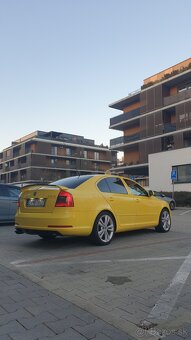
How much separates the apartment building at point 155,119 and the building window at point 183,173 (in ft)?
8.73

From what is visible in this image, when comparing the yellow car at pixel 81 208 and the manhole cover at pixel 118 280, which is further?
the yellow car at pixel 81 208

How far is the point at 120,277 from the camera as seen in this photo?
4824mm

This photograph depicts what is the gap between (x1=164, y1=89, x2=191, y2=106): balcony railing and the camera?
38844 mm

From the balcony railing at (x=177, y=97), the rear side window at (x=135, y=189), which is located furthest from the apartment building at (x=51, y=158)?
the rear side window at (x=135, y=189)

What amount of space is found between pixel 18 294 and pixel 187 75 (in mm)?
39498

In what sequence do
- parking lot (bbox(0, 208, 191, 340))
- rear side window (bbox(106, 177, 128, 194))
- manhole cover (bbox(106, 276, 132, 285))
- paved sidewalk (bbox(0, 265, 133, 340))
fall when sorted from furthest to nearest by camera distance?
rear side window (bbox(106, 177, 128, 194)), manhole cover (bbox(106, 276, 132, 285)), parking lot (bbox(0, 208, 191, 340)), paved sidewalk (bbox(0, 265, 133, 340))

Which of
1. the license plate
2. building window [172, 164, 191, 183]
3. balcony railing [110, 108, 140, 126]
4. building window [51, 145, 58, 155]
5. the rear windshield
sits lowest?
the license plate

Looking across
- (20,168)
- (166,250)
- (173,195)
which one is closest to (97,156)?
(20,168)

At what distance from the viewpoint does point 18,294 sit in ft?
13.1

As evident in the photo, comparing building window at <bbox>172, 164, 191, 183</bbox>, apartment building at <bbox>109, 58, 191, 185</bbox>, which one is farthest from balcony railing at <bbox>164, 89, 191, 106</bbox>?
building window at <bbox>172, 164, 191, 183</bbox>

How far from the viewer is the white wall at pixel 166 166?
3235cm

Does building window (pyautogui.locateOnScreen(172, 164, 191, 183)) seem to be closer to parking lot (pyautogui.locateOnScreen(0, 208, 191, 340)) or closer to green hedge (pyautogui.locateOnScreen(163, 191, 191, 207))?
green hedge (pyautogui.locateOnScreen(163, 191, 191, 207))

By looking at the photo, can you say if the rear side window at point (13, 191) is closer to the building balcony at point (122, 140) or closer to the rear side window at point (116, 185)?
the rear side window at point (116, 185)

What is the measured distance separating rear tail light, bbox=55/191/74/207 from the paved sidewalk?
2.65 m
